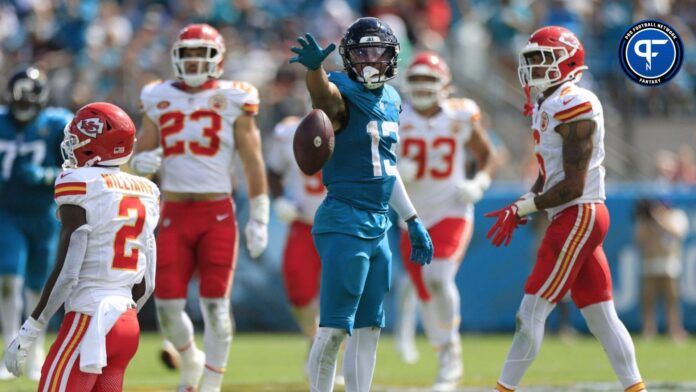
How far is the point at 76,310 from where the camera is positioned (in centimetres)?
543

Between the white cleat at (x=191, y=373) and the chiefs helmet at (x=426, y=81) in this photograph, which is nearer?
the white cleat at (x=191, y=373)

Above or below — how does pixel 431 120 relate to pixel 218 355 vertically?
above

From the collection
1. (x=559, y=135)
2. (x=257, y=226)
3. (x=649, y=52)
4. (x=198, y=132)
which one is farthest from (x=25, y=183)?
(x=649, y=52)

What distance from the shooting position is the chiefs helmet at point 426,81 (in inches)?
368

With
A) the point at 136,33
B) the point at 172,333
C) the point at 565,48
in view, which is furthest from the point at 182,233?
the point at 136,33

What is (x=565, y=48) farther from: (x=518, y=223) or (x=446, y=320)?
(x=446, y=320)

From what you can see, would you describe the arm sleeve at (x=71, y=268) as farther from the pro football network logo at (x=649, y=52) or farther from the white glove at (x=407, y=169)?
the white glove at (x=407, y=169)

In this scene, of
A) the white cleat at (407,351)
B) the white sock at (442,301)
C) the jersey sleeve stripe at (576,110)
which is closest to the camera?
the jersey sleeve stripe at (576,110)

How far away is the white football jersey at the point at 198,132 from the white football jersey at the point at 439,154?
7.00ft

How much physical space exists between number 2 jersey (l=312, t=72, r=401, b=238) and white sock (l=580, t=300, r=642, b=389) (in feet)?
4.44

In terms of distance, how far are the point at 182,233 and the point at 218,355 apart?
0.79m

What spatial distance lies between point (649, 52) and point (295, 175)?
353 centimetres

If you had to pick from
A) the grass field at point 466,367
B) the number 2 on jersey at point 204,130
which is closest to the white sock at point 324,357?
the number 2 on jersey at point 204,130

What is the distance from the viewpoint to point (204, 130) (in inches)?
305
